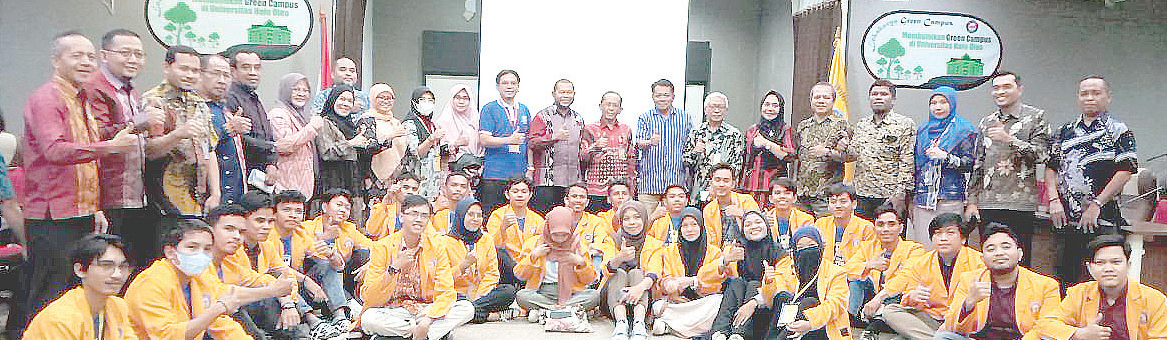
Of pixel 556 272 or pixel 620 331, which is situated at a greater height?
pixel 556 272

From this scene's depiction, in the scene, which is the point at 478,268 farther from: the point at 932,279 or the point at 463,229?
the point at 932,279

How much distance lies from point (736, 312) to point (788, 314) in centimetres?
34

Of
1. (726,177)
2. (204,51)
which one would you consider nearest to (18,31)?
(204,51)

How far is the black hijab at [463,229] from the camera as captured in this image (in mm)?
4660

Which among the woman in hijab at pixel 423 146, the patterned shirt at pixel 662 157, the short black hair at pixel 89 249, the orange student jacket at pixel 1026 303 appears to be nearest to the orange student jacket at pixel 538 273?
the woman in hijab at pixel 423 146

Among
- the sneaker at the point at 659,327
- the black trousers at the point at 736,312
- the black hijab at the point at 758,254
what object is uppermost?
the black hijab at the point at 758,254

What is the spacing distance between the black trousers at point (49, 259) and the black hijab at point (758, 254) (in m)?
2.97

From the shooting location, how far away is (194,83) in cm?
354

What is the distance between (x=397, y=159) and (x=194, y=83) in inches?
67.8

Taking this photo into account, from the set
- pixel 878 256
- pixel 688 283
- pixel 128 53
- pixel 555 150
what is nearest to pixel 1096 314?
pixel 878 256

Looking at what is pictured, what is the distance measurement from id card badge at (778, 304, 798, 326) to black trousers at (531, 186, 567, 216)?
1.99 metres

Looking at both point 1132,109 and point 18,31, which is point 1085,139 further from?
point 18,31

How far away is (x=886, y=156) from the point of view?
5.12 meters

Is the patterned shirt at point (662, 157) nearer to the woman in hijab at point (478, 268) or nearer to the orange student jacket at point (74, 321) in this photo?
the woman in hijab at point (478, 268)
